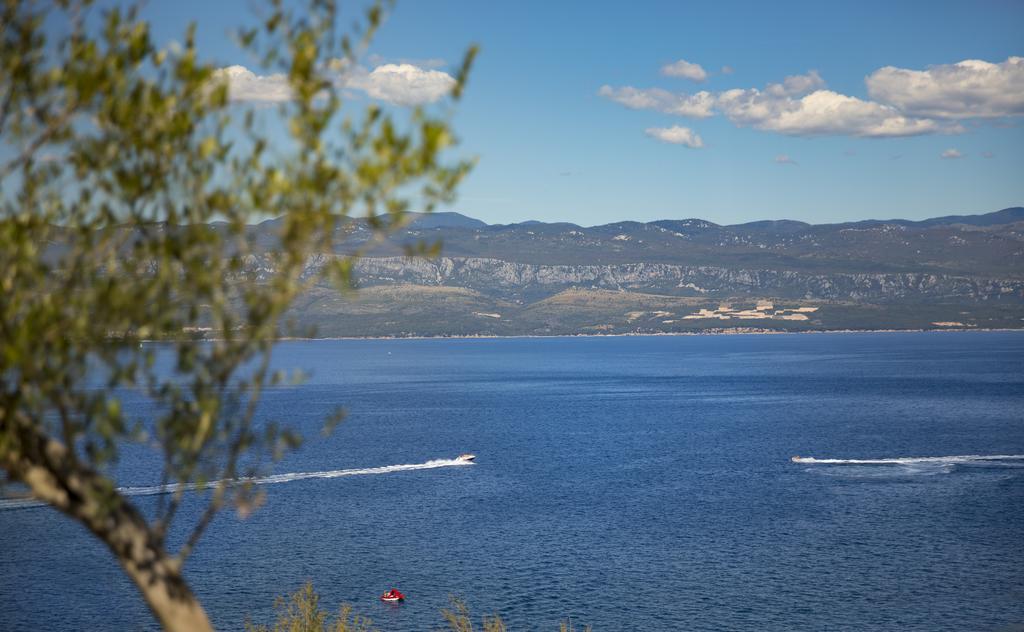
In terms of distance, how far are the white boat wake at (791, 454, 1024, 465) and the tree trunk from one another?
122388 mm

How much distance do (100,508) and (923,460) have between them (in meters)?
129

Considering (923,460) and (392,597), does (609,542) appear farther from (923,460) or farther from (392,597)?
(923,460)

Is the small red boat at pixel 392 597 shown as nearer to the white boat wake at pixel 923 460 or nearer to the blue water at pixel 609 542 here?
the blue water at pixel 609 542

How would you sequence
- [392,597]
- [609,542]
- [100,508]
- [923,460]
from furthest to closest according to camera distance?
[923,460] → [609,542] → [392,597] → [100,508]

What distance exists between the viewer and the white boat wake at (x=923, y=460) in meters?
122

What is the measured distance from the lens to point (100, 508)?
11141 millimetres

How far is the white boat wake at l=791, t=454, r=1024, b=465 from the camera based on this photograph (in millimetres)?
122312

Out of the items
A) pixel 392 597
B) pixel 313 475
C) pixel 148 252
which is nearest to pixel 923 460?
pixel 313 475

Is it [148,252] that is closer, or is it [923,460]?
[148,252]

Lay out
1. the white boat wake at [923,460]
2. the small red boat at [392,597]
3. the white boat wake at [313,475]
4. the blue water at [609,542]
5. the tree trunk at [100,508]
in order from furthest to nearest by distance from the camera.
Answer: the white boat wake at [923,460]
the white boat wake at [313,475]
the small red boat at [392,597]
the blue water at [609,542]
the tree trunk at [100,508]

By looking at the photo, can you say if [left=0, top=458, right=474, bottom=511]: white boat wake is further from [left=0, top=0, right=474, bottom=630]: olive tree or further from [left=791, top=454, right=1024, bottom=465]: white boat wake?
[left=0, top=0, right=474, bottom=630]: olive tree

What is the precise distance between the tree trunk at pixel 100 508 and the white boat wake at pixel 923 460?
402ft

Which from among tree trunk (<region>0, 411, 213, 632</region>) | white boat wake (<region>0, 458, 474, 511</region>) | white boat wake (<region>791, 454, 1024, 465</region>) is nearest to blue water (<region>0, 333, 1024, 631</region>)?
white boat wake (<region>791, 454, 1024, 465</region>)

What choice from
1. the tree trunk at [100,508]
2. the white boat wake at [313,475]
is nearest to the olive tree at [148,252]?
the tree trunk at [100,508]
